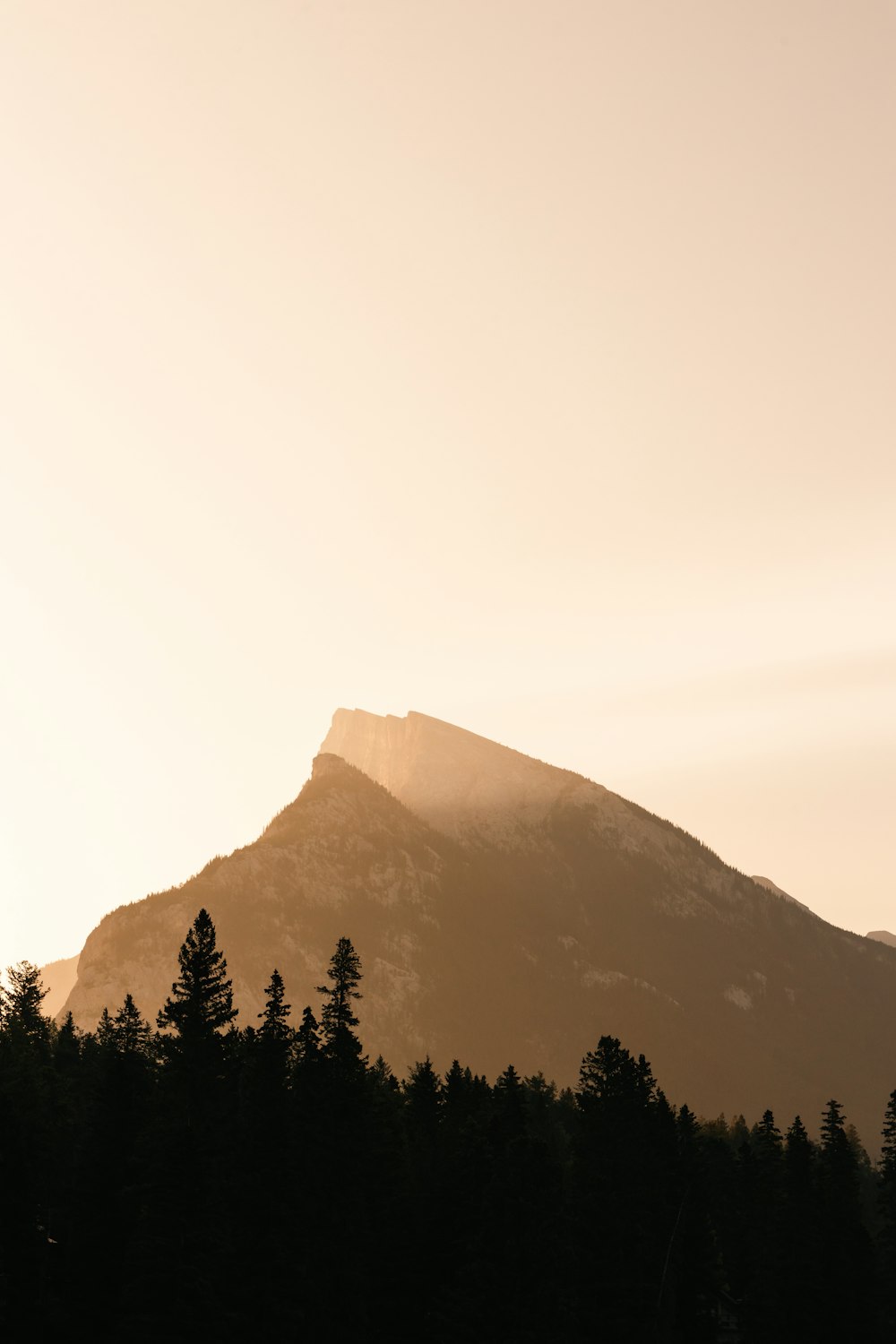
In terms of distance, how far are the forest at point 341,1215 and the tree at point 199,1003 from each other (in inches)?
5.9

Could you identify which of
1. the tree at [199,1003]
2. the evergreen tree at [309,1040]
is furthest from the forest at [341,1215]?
the evergreen tree at [309,1040]

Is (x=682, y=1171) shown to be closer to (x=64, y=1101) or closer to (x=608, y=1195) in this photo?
(x=608, y=1195)

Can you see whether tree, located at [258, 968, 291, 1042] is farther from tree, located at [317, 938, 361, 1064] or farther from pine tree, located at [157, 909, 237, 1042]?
pine tree, located at [157, 909, 237, 1042]

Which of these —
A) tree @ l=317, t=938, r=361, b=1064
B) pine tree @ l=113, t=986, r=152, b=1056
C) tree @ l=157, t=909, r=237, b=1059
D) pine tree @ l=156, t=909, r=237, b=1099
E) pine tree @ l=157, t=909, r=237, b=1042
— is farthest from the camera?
pine tree @ l=113, t=986, r=152, b=1056

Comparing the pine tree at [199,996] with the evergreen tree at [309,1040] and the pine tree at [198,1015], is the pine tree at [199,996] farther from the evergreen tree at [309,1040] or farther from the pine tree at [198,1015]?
the evergreen tree at [309,1040]

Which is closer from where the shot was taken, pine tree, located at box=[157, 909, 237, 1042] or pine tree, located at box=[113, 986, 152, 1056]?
pine tree, located at box=[157, 909, 237, 1042]

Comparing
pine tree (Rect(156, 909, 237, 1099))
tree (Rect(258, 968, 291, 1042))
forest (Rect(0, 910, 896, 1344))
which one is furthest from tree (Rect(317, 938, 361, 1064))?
pine tree (Rect(156, 909, 237, 1099))

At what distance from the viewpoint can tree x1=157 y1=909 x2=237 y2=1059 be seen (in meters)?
63.9

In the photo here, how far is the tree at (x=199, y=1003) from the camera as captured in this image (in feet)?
210

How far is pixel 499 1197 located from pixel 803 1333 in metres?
33.0

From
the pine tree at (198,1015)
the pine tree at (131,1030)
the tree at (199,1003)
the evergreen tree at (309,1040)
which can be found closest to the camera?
the pine tree at (198,1015)

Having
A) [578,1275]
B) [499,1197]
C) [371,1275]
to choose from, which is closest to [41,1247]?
[371,1275]

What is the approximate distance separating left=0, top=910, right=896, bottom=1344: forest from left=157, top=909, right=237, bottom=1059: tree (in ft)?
0.49

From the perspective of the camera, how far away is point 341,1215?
63.8 meters
